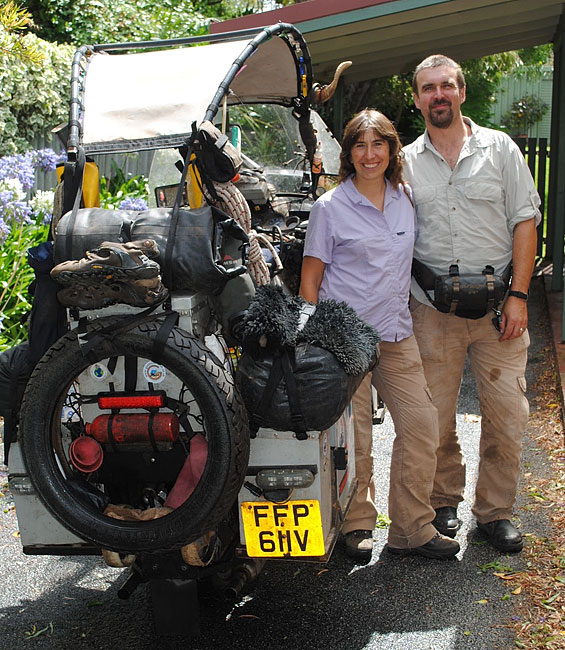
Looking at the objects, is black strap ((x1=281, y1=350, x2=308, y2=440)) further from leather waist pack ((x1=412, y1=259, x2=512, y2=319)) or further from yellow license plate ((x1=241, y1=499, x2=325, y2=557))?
leather waist pack ((x1=412, y1=259, x2=512, y2=319))

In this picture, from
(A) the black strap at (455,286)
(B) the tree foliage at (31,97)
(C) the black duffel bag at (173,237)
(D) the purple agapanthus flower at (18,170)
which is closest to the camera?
(C) the black duffel bag at (173,237)

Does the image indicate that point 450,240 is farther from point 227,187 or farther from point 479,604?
point 479,604

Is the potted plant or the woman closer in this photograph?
the woman

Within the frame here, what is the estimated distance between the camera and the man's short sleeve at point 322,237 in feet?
13.1

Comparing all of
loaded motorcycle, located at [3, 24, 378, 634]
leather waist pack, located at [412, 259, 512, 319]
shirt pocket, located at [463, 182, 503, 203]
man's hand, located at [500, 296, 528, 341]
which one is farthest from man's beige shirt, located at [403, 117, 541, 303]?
loaded motorcycle, located at [3, 24, 378, 634]

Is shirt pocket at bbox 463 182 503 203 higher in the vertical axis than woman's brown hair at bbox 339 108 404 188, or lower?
lower

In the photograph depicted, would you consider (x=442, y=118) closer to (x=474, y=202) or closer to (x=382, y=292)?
(x=474, y=202)

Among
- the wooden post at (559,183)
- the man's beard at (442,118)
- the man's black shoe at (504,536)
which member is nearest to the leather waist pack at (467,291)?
the man's beard at (442,118)

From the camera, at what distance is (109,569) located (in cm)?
422

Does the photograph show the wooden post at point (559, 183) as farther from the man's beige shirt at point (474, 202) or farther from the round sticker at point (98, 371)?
the round sticker at point (98, 371)

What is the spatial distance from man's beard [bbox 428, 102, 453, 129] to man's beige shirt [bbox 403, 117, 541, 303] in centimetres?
12

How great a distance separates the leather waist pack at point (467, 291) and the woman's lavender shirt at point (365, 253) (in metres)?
0.22

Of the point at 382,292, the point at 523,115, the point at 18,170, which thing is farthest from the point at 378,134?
the point at 523,115

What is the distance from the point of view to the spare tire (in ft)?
9.30
